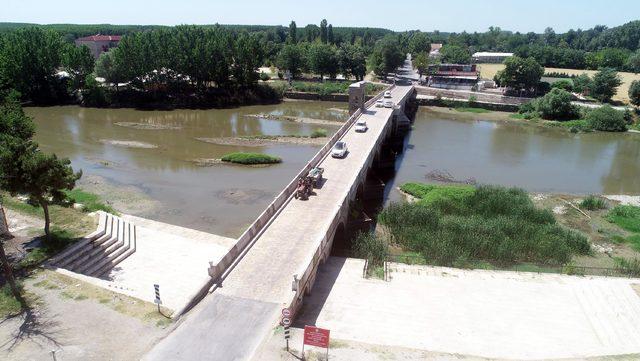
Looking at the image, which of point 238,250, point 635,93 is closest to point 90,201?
point 238,250

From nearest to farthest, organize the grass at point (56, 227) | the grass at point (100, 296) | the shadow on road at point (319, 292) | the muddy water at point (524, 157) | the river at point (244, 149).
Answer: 1. the grass at point (100, 296)
2. the shadow on road at point (319, 292)
3. the grass at point (56, 227)
4. the river at point (244, 149)
5. the muddy water at point (524, 157)

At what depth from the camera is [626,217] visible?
33.2 m

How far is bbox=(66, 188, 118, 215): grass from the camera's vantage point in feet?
97.8

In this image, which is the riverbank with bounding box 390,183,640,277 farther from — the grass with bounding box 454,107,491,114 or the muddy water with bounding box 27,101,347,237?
the grass with bounding box 454,107,491,114

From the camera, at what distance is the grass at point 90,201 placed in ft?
97.8

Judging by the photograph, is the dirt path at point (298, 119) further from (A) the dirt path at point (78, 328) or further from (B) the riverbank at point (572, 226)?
(A) the dirt path at point (78, 328)

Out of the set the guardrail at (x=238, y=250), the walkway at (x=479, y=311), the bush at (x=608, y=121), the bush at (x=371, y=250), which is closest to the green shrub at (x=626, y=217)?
the walkway at (x=479, y=311)

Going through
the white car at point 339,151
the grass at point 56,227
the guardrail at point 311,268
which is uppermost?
the white car at point 339,151

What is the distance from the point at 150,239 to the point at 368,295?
44.3ft

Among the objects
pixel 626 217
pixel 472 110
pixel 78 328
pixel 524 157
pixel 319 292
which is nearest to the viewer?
pixel 78 328

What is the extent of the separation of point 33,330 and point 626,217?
3713 cm

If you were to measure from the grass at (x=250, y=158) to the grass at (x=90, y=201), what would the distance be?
45.0 feet

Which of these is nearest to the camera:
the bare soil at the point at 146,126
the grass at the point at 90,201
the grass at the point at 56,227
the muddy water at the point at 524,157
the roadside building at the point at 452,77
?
the grass at the point at 56,227

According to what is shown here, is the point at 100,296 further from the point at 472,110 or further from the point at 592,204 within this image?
the point at 472,110
